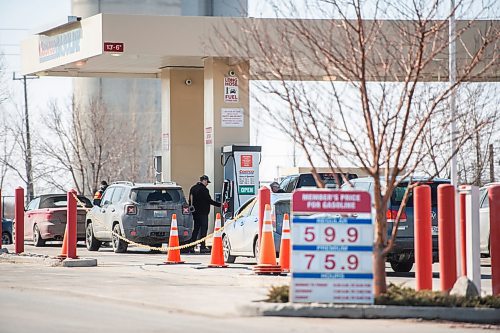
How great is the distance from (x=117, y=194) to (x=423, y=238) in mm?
14334

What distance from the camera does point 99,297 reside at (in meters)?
16.6

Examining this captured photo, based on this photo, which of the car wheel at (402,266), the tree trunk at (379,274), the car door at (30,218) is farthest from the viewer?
the car door at (30,218)

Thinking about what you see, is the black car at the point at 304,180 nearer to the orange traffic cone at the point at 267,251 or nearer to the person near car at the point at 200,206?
the person near car at the point at 200,206

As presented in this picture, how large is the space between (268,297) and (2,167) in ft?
155

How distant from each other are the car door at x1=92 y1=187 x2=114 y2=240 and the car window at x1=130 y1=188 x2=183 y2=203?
1.28 meters

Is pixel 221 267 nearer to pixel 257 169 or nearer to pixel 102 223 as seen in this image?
pixel 102 223

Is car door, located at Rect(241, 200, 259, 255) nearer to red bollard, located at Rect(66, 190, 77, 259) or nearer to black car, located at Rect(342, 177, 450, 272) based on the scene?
black car, located at Rect(342, 177, 450, 272)

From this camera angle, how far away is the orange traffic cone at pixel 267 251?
19.5 metres

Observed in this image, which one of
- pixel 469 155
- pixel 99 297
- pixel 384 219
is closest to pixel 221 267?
pixel 99 297

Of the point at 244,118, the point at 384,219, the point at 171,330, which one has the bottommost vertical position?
the point at 171,330

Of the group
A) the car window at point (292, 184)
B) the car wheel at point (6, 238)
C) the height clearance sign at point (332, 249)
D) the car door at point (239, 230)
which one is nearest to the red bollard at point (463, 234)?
the height clearance sign at point (332, 249)

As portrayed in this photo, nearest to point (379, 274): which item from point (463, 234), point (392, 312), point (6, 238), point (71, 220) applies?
point (392, 312)

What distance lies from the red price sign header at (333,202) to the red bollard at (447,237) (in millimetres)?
1440

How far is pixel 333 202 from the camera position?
1434cm
